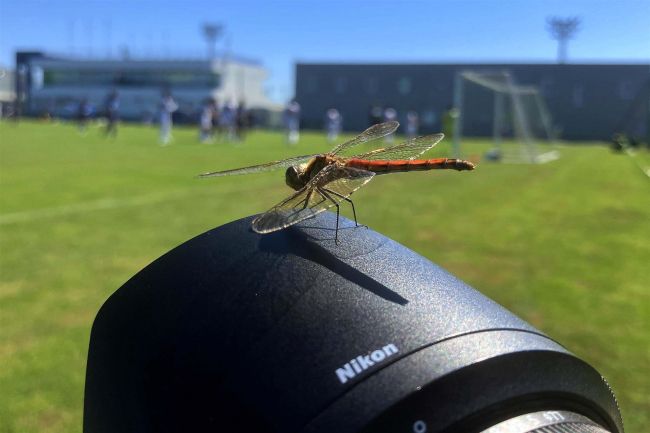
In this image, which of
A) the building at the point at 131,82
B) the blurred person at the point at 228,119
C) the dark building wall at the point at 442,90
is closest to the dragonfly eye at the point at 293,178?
the blurred person at the point at 228,119

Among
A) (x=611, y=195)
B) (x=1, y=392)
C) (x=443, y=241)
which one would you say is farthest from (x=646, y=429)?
(x=611, y=195)

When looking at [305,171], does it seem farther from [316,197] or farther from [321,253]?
[321,253]

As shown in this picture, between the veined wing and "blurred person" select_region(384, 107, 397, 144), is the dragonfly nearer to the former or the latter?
the veined wing

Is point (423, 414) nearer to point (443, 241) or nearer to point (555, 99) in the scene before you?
point (443, 241)

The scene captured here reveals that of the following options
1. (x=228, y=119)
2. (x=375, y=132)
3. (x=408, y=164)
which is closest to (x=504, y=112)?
(x=228, y=119)

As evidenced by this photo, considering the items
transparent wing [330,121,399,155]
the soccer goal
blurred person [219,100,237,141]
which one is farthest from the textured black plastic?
blurred person [219,100,237,141]
